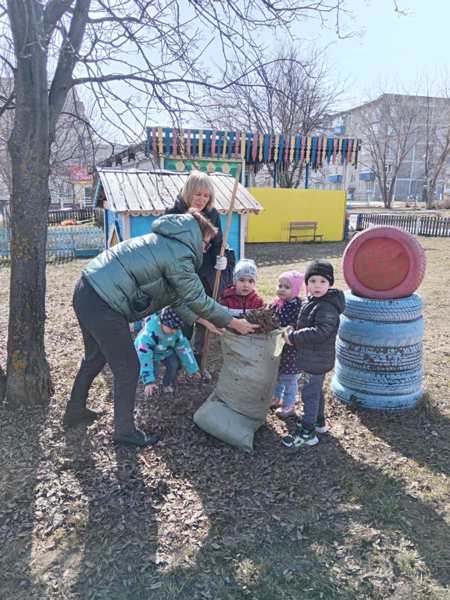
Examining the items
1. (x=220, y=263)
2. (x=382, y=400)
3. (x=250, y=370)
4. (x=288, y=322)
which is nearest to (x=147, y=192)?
(x=220, y=263)

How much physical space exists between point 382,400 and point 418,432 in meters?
0.36

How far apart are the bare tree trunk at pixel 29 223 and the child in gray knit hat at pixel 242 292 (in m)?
1.52

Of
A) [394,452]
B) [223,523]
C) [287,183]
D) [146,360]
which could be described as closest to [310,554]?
[223,523]

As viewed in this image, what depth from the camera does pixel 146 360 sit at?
3805mm

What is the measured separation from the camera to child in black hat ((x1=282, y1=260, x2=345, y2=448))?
3.05m

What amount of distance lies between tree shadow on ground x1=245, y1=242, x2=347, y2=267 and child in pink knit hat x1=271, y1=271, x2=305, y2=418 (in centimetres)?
835

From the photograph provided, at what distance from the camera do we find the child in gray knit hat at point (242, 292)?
3.65 metres

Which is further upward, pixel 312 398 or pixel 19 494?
pixel 312 398

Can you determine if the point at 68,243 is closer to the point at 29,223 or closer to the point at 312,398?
the point at 29,223

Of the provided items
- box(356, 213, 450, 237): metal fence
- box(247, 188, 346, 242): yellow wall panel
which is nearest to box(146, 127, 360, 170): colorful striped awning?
box(247, 188, 346, 242): yellow wall panel

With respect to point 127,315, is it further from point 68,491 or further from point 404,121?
point 404,121

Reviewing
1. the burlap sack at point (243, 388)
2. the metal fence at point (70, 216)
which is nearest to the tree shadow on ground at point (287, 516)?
the burlap sack at point (243, 388)

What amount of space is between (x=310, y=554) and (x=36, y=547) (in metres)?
1.40

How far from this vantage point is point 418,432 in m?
3.46
